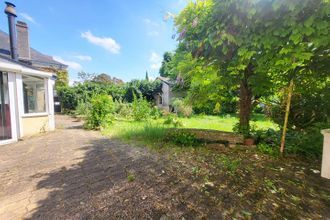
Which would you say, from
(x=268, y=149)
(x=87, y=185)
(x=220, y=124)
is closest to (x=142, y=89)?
(x=220, y=124)

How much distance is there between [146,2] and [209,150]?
6.32 meters

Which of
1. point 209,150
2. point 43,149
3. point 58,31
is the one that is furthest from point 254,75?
point 58,31

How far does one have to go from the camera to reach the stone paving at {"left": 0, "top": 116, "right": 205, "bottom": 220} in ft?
6.55

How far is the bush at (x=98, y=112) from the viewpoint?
741 cm

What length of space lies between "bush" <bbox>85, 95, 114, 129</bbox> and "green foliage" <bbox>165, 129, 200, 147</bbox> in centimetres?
380

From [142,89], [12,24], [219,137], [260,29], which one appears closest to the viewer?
[260,29]

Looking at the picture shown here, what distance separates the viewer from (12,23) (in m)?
7.37

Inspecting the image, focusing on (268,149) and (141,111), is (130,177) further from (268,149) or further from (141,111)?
(141,111)

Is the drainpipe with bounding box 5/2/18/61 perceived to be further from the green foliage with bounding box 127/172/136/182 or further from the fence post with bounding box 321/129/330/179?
the fence post with bounding box 321/129/330/179

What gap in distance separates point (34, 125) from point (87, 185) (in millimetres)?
5276

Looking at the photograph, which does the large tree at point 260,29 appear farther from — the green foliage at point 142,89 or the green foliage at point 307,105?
the green foliage at point 142,89

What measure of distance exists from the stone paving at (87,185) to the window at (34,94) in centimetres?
233

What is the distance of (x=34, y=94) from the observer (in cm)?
649

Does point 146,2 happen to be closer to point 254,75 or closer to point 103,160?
point 254,75
